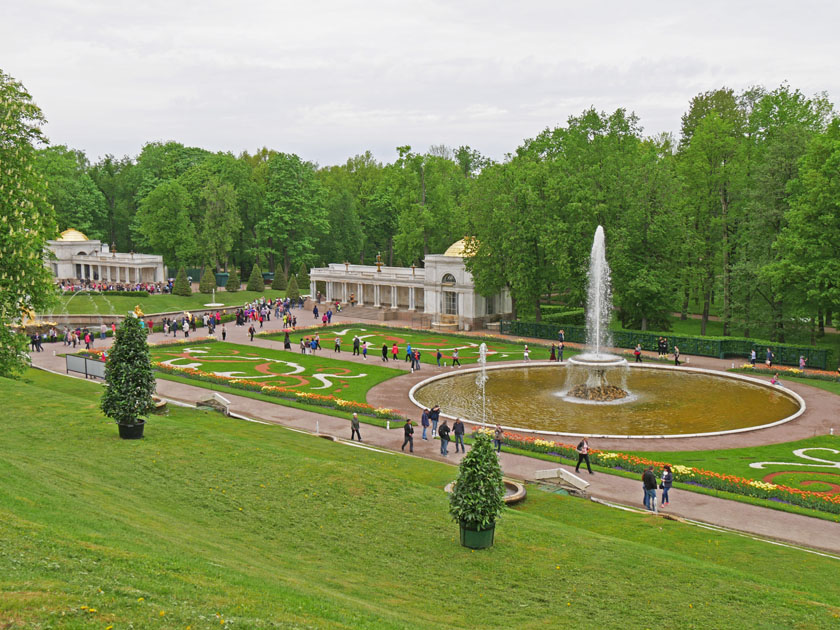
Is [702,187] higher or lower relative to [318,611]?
higher

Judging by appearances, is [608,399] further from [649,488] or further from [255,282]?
[255,282]

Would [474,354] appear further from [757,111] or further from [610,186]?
[757,111]

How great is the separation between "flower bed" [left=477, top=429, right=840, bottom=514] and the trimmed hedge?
25.8 m

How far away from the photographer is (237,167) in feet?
346

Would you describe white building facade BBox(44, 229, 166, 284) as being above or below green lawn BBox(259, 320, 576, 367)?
above

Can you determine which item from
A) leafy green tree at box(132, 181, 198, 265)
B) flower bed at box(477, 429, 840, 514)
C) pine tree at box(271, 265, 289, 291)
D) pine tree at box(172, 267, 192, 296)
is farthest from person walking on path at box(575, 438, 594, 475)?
leafy green tree at box(132, 181, 198, 265)

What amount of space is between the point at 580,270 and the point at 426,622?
51306 millimetres

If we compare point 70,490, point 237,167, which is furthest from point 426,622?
point 237,167

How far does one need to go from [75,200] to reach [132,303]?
37918 mm

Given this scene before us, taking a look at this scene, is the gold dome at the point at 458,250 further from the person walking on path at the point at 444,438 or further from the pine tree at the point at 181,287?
the person walking on path at the point at 444,438

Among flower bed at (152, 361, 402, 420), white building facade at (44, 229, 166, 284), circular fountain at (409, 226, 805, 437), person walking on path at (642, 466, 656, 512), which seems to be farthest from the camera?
white building facade at (44, 229, 166, 284)

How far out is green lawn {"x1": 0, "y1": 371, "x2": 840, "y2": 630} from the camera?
39.3 feet

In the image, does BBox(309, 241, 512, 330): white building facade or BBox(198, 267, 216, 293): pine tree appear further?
BBox(198, 267, 216, 293): pine tree

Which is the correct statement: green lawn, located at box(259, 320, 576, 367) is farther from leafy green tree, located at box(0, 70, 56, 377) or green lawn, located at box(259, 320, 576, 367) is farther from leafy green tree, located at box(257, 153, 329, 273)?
leafy green tree, located at box(257, 153, 329, 273)
